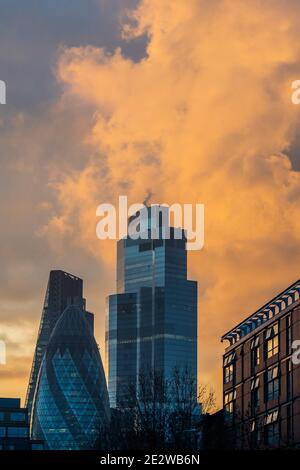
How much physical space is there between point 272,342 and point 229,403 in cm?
2180

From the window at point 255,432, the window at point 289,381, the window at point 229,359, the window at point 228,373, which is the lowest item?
the window at point 255,432

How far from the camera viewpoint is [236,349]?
154500 millimetres

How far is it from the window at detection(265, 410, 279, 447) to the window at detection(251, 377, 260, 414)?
18.5 ft

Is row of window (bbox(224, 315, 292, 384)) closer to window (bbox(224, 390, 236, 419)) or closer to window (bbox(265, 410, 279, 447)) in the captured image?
window (bbox(224, 390, 236, 419))

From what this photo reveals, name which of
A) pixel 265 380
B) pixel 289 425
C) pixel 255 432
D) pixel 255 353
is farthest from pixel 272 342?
pixel 289 425

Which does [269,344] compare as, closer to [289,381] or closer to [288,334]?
[288,334]

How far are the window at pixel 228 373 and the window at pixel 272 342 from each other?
58.0 ft

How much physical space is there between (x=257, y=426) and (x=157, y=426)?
21031mm

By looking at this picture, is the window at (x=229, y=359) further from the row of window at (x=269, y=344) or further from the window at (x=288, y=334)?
the window at (x=288, y=334)

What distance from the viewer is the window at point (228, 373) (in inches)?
6122

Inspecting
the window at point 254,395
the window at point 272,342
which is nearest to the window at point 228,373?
the window at point 254,395

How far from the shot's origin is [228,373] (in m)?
158
